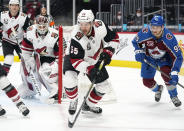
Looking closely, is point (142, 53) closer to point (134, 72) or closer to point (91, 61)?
point (91, 61)

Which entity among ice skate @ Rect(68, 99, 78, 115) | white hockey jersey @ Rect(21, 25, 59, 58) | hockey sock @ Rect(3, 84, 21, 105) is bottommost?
ice skate @ Rect(68, 99, 78, 115)

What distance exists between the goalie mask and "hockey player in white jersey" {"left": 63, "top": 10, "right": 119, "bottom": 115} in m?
0.69

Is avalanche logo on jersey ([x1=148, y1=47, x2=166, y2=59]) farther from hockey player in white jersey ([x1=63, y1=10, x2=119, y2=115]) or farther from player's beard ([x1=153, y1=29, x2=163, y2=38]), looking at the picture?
hockey player in white jersey ([x1=63, y1=10, x2=119, y2=115])

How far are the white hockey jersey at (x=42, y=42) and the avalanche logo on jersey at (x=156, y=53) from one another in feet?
3.44

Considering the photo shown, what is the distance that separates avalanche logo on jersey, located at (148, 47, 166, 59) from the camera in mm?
3898

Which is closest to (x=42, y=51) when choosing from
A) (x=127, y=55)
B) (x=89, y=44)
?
(x=89, y=44)

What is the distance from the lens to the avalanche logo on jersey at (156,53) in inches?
153

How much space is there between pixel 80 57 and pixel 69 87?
317mm

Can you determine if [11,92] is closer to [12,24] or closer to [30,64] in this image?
[30,64]

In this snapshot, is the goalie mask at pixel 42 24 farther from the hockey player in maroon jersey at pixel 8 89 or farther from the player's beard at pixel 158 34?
the player's beard at pixel 158 34

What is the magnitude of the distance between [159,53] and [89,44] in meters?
1.03

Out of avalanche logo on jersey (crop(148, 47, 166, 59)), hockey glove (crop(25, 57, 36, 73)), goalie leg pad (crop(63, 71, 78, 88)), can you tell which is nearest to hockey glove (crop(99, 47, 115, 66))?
goalie leg pad (crop(63, 71, 78, 88))

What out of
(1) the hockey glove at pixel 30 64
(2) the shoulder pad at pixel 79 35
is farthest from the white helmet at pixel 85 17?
(1) the hockey glove at pixel 30 64

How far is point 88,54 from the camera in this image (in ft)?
11.0
